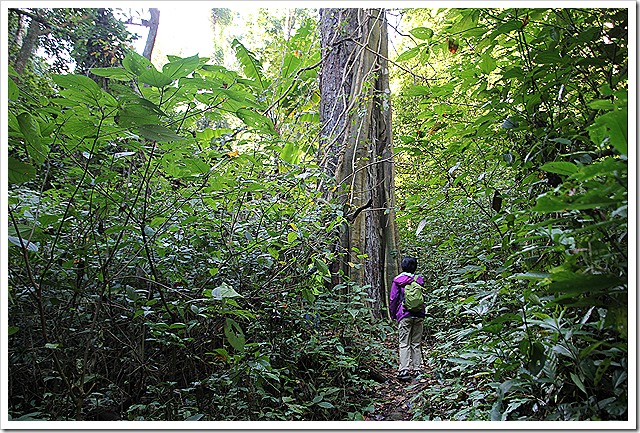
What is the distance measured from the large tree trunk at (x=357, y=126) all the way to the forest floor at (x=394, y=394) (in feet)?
2.63

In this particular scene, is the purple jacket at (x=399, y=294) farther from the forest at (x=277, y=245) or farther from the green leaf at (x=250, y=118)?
the green leaf at (x=250, y=118)

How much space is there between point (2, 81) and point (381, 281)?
3702 millimetres

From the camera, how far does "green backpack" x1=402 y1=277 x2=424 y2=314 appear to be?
11.0ft

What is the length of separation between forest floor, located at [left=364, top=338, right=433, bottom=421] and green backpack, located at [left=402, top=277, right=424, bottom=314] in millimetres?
464

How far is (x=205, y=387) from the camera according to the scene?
2068 millimetres

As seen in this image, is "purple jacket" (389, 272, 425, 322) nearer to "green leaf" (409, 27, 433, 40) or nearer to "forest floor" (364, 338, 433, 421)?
"forest floor" (364, 338, 433, 421)

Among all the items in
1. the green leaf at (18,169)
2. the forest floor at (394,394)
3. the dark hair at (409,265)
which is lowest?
the forest floor at (394,394)

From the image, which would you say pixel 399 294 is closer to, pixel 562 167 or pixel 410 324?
pixel 410 324

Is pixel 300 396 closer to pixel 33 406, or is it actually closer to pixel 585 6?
pixel 33 406

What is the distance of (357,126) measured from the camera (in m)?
3.76

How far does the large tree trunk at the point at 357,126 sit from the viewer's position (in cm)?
357

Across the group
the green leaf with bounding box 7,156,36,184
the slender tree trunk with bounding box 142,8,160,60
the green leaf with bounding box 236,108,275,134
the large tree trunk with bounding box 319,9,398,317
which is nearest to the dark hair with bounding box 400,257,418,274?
the large tree trunk with bounding box 319,9,398,317

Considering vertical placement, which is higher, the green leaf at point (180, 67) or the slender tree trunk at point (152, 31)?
the slender tree trunk at point (152, 31)

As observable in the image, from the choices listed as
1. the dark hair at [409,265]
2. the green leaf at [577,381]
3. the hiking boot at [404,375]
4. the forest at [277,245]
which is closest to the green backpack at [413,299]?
the dark hair at [409,265]
